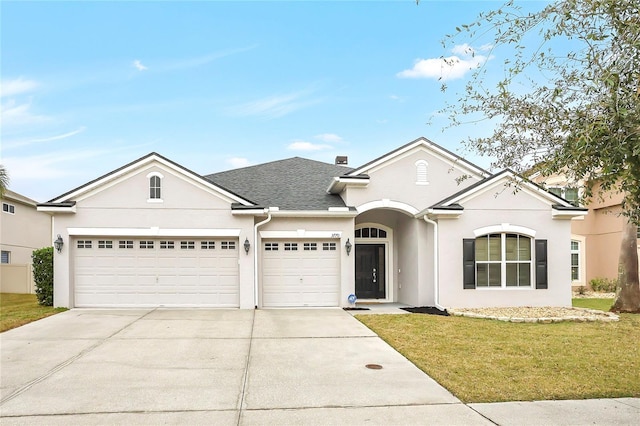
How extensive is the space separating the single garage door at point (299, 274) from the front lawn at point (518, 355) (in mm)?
2666

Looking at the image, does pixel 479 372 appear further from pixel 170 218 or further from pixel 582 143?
pixel 170 218

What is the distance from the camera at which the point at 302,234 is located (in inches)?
610

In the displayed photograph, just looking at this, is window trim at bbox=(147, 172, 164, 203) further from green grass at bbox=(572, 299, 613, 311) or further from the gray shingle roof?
green grass at bbox=(572, 299, 613, 311)

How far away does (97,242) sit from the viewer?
14883mm

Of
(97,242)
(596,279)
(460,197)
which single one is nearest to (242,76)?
(97,242)

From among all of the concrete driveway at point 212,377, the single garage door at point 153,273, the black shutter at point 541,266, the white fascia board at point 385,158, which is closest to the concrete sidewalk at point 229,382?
the concrete driveway at point 212,377

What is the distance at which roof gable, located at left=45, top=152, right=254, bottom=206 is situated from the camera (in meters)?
14.5

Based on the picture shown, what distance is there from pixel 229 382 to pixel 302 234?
28.4 ft

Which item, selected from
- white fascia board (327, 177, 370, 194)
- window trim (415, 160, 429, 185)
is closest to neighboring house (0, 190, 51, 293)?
white fascia board (327, 177, 370, 194)

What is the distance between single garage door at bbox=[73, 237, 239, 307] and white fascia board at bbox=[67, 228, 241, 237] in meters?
0.29

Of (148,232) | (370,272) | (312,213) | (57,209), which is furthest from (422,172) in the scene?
(57,209)

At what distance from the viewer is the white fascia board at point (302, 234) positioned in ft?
50.6

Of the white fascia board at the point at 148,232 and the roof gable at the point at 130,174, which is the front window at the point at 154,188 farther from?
the white fascia board at the point at 148,232

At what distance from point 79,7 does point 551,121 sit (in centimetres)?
1245
